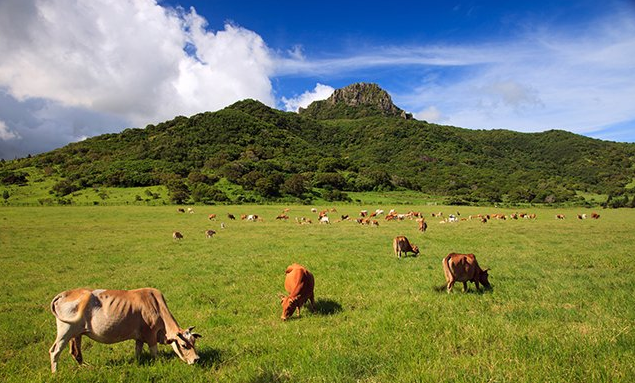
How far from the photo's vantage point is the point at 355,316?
28.8 feet

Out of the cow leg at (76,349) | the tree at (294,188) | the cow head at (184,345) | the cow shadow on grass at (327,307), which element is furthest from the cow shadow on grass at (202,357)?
the tree at (294,188)

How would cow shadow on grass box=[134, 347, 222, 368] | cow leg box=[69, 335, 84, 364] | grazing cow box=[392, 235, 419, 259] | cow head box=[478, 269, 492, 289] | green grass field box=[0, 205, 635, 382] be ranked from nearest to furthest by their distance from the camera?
green grass field box=[0, 205, 635, 382]
cow shadow on grass box=[134, 347, 222, 368]
cow leg box=[69, 335, 84, 364]
cow head box=[478, 269, 492, 289]
grazing cow box=[392, 235, 419, 259]

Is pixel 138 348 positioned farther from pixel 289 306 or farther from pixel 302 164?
pixel 302 164

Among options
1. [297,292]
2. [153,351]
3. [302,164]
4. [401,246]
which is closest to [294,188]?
[302,164]

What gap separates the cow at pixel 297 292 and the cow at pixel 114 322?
331cm

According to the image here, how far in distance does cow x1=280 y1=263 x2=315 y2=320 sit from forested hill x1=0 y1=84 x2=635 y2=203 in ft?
198

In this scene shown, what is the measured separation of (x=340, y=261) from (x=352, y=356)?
10.2 meters

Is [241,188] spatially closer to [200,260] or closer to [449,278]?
[200,260]

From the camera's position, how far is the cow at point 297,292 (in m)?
9.14

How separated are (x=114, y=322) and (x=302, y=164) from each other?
367 ft

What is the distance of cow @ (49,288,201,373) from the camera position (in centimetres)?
594

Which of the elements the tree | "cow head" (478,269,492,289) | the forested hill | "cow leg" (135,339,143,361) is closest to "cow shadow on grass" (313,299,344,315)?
"cow leg" (135,339,143,361)

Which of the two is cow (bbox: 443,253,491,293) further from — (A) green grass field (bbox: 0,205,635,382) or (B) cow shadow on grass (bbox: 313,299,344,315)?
(B) cow shadow on grass (bbox: 313,299,344,315)

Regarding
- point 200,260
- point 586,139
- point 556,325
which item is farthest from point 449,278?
point 586,139
